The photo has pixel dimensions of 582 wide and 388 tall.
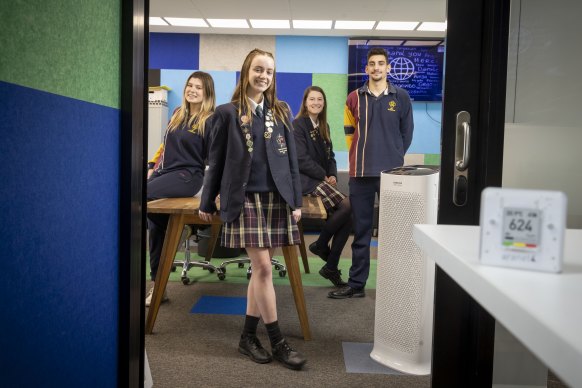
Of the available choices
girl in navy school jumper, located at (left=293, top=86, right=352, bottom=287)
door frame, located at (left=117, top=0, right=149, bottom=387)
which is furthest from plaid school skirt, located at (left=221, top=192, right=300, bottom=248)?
girl in navy school jumper, located at (left=293, top=86, right=352, bottom=287)

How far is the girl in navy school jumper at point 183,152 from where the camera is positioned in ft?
10.3

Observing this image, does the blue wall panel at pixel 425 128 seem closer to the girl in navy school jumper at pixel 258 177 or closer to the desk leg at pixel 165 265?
the desk leg at pixel 165 265

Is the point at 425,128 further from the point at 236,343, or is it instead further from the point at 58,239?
the point at 58,239

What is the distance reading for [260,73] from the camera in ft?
7.57

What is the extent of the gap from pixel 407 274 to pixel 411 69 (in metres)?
4.96

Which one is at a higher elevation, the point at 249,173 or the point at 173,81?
the point at 173,81

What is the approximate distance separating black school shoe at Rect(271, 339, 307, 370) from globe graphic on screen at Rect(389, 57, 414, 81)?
16.6 ft

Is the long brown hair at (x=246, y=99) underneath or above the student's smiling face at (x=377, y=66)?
underneath

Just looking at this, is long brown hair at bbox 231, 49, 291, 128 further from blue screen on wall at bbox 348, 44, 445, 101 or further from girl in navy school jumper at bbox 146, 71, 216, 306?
blue screen on wall at bbox 348, 44, 445, 101

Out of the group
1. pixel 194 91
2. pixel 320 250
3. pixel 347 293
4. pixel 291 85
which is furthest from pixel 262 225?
pixel 291 85

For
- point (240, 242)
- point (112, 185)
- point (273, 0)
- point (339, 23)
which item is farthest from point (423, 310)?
point (339, 23)

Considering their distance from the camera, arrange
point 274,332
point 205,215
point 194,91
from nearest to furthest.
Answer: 1. point 274,332
2. point 205,215
3. point 194,91

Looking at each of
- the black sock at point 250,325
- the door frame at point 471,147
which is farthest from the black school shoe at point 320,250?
the door frame at point 471,147

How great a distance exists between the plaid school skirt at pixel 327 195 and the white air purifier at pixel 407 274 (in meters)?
1.28
